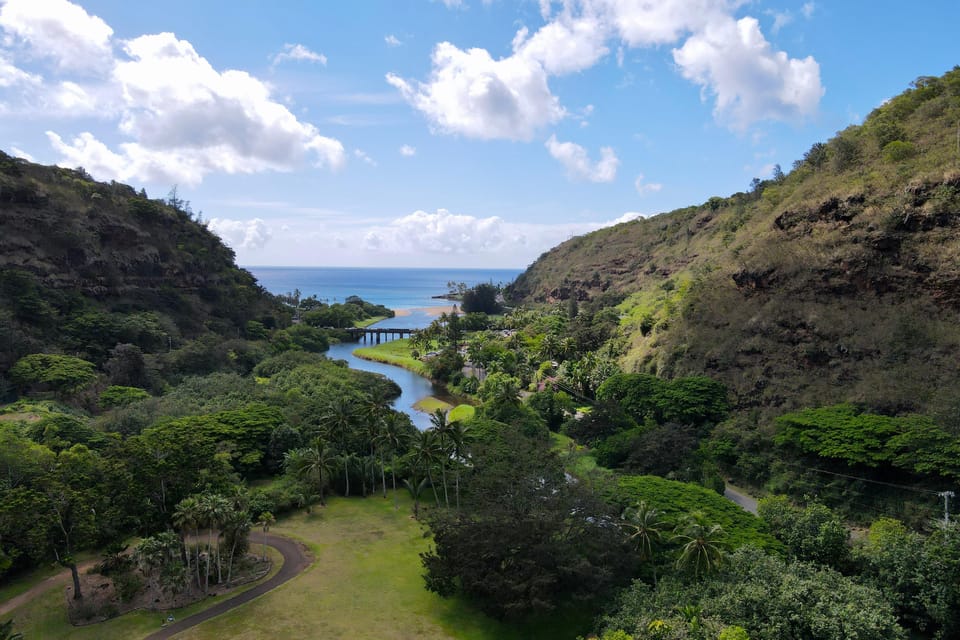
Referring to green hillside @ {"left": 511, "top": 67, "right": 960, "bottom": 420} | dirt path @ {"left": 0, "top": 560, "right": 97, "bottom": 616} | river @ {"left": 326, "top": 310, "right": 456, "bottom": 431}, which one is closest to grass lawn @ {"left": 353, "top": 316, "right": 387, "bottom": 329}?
river @ {"left": 326, "top": 310, "right": 456, "bottom": 431}

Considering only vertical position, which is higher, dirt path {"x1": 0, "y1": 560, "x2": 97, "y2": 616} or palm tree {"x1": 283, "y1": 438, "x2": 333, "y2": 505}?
palm tree {"x1": 283, "y1": 438, "x2": 333, "y2": 505}

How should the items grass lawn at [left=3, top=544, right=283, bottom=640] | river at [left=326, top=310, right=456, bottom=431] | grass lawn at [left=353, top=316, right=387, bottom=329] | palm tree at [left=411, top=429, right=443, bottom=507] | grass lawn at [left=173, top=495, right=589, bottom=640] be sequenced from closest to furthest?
1. grass lawn at [left=3, top=544, right=283, bottom=640]
2. grass lawn at [left=173, top=495, right=589, bottom=640]
3. palm tree at [left=411, top=429, right=443, bottom=507]
4. river at [left=326, top=310, right=456, bottom=431]
5. grass lawn at [left=353, top=316, right=387, bottom=329]

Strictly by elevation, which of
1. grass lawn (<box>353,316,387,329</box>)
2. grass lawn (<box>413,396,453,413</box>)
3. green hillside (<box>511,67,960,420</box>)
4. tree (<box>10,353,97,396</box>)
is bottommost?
grass lawn (<box>413,396,453,413</box>)

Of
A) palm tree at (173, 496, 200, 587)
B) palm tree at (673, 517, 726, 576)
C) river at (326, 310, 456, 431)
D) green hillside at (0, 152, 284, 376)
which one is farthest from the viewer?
river at (326, 310, 456, 431)

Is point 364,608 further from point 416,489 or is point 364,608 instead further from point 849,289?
point 849,289

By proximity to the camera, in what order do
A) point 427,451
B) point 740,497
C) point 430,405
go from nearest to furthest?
point 427,451, point 740,497, point 430,405

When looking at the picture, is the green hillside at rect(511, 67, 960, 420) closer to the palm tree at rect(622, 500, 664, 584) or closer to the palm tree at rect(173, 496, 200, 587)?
the palm tree at rect(622, 500, 664, 584)

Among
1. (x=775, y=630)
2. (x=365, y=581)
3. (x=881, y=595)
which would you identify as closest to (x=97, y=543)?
(x=365, y=581)

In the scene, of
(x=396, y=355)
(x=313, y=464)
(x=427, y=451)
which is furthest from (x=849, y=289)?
(x=396, y=355)
